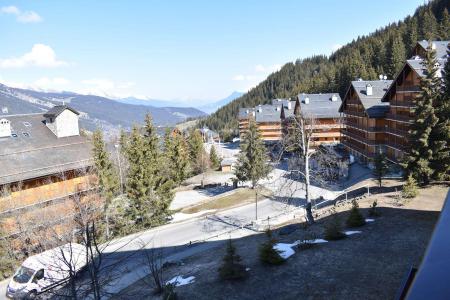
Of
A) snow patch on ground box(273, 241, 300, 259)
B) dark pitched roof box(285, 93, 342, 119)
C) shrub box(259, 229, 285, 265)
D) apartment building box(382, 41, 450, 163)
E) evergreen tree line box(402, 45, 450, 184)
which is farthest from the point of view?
dark pitched roof box(285, 93, 342, 119)

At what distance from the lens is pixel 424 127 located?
99.3 feet

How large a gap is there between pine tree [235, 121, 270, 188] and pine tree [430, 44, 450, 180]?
24165mm

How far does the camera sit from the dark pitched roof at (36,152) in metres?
32.1

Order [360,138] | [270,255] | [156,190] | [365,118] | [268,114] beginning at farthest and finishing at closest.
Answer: [268,114] → [360,138] → [365,118] → [156,190] → [270,255]

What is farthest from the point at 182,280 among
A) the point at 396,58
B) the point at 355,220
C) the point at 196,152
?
the point at 396,58

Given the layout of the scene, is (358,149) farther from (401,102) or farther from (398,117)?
(401,102)

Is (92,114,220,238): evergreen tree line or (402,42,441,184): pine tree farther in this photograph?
(92,114,220,238): evergreen tree line

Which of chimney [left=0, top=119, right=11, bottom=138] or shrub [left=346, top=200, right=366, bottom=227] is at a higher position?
chimney [left=0, top=119, right=11, bottom=138]

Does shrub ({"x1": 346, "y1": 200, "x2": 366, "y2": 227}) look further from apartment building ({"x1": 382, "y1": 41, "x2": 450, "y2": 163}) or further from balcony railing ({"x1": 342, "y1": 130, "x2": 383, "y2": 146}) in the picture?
balcony railing ({"x1": 342, "y1": 130, "x2": 383, "y2": 146})

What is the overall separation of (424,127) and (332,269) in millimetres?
19415

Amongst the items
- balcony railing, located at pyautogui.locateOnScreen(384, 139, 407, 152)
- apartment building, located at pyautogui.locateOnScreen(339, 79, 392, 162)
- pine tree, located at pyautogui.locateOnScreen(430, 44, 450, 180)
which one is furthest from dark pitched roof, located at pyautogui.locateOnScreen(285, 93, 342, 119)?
pine tree, located at pyautogui.locateOnScreen(430, 44, 450, 180)

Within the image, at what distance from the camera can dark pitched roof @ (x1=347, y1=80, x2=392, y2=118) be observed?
170ft

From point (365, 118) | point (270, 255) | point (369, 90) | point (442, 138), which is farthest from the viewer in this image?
point (369, 90)

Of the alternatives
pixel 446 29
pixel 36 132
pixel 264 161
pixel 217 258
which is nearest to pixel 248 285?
pixel 217 258
